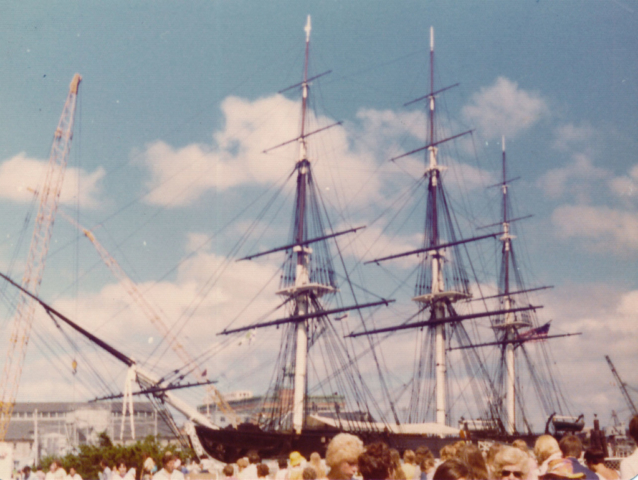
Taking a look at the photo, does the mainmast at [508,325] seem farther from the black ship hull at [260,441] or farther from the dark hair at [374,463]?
the dark hair at [374,463]

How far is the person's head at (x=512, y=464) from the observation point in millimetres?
4727

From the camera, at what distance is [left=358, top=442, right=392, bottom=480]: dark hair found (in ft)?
15.2

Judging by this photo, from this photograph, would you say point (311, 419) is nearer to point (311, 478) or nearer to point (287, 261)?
point (287, 261)

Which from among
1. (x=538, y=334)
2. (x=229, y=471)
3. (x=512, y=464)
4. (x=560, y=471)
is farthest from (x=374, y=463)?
(x=538, y=334)

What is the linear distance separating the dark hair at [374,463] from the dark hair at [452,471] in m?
0.43

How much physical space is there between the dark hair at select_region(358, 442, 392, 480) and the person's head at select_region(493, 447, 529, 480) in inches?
30.5

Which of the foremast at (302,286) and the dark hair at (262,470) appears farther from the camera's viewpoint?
the foremast at (302,286)

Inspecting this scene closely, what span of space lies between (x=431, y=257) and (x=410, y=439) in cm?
1413

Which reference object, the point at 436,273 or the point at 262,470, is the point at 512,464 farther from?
the point at 436,273

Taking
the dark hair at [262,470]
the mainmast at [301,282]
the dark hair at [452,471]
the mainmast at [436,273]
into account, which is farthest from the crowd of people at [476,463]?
the mainmast at [436,273]

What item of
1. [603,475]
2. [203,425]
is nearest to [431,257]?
[203,425]

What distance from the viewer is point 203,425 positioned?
25297 mm

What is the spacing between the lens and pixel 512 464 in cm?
473

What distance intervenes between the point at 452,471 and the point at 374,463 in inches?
21.7
